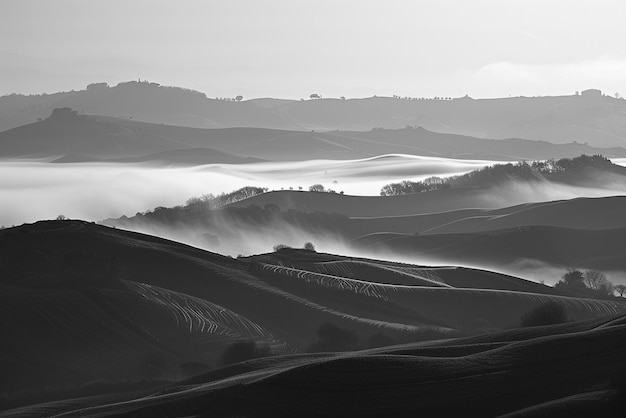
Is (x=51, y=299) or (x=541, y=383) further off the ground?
(x=51, y=299)

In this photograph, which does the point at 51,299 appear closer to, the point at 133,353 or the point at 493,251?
the point at 133,353

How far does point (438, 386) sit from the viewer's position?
5409 centimetres

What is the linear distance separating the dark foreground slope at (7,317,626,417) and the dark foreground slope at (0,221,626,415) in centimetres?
1732

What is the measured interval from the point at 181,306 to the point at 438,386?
139ft

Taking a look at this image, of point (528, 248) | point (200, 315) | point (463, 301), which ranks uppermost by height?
point (528, 248)

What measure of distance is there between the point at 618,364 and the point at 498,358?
6.71 metres

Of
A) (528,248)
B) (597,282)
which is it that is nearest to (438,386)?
(597,282)

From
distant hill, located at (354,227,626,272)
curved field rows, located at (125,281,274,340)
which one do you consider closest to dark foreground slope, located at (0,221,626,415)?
curved field rows, located at (125,281,274,340)

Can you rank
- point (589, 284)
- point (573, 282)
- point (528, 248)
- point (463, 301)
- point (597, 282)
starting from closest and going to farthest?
1. point (463, 301)
2. point (573, 282)
3. point (589, 284)
4. point (597, 282)
5. point (528, 248)

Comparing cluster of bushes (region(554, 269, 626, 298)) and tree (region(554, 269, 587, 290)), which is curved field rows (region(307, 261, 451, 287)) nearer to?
cluster of bushes (region(554, 269, 626, 298))

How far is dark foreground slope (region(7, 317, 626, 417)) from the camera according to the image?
2010 inches

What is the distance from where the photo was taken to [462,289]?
343ft

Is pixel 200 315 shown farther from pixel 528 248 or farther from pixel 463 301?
pixel 528 248

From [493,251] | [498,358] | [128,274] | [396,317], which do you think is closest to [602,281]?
[493,251]
